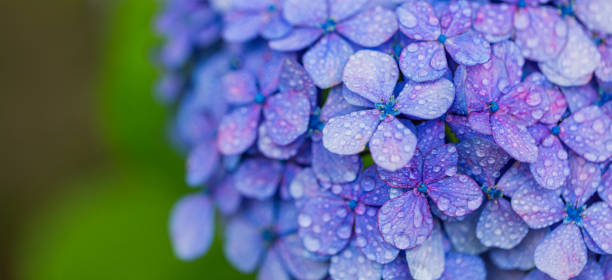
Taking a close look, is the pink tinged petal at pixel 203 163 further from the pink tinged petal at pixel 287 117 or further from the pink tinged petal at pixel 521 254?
the pink tinged petal at pixel 521 254

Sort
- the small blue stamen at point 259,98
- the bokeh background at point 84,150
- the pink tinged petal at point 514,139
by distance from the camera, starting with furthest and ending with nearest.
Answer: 1. the bokeh background at point 84,150
2. the small blue stamen at point 259,98
3. the pink tinged petal at point 514,139

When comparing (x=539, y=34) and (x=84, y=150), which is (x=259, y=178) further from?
(x=84, y=150)

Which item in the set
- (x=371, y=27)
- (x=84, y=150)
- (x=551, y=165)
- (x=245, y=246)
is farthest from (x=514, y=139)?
(x=84, y=150)

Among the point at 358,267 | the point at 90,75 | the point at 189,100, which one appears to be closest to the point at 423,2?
the point at 358,267

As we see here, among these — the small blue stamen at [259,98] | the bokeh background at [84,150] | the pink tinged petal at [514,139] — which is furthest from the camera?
the bokeh background at [84,150]

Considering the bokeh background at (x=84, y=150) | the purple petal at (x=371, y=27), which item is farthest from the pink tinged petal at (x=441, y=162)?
the bokeh background at (x=84, y=150)

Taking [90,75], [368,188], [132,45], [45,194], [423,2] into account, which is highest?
[423,2]

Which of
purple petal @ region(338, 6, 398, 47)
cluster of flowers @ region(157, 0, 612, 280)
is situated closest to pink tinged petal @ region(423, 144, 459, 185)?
cluster of flowers @ region(157, 0, 612, 280)

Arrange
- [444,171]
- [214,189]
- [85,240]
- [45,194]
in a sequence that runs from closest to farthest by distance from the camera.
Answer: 1. [444,171]
2. [214,189]
3. [85,240]
4. [45,194]

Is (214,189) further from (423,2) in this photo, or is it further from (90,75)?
(90,75)
